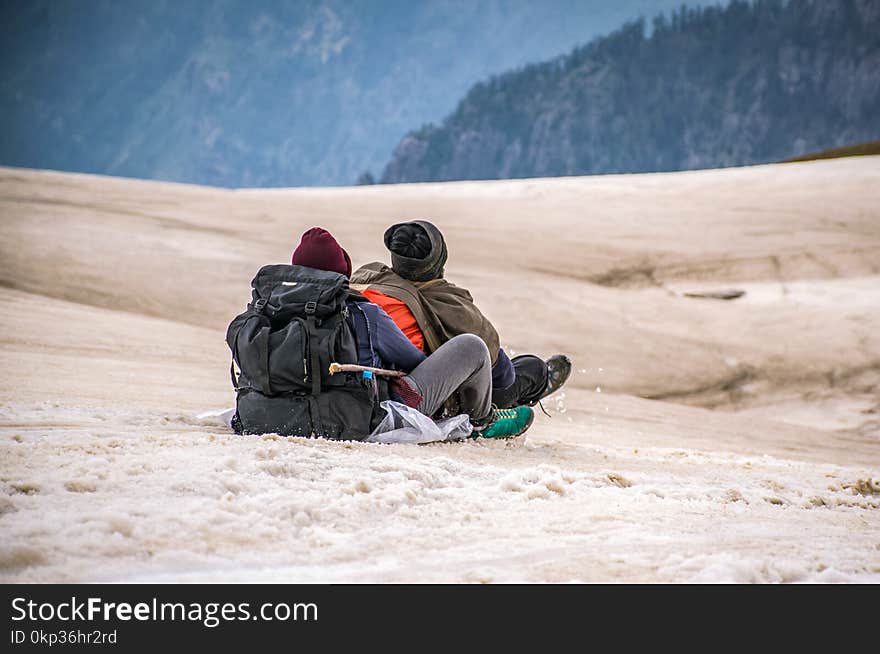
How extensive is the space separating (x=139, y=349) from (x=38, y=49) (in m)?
176

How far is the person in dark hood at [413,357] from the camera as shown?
3469mm

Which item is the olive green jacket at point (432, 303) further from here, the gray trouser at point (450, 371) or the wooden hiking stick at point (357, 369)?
the wooden hiking stick at point (357, 369)

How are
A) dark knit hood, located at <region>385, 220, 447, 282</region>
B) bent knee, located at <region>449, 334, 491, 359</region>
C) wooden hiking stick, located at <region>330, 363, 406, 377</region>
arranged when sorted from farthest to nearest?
dark knit hood, located at <region>385, 220, 447, 282</region>
bent knee, located at <region>449, 334, 491, 359</region>
wooden hiking stick, located at <region>330, 363, 406, 377</region>

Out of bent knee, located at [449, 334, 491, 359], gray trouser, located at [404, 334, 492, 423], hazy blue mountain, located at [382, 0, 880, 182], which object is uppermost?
hazy blue mountain, located at [382, 0, 880, 182]

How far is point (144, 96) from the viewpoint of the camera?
15925cm

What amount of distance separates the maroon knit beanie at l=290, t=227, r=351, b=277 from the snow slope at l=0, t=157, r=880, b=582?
64cm

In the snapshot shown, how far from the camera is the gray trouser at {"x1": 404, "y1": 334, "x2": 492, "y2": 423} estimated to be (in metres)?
3.63

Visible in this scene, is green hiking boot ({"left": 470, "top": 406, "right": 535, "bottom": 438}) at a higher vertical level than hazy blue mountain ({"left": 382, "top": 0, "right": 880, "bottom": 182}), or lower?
lower

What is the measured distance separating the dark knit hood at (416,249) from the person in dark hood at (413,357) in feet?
0.97

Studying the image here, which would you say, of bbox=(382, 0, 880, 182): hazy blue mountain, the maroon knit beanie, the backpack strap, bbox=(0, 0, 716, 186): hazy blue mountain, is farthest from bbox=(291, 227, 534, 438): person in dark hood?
bbox=(0, 0, 716, 186): hazy blue mountain

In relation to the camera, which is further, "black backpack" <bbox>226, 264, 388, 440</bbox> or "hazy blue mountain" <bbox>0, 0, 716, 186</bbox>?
"hazy blue mountain" <bbox>0, 0, 716, 186</bbox>

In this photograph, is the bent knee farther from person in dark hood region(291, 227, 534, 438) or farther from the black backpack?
the black backpack

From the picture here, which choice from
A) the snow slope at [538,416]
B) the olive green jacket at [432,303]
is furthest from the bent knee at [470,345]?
the snow slope at [538,416]

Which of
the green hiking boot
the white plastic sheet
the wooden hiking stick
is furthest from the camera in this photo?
the green hiking boot
